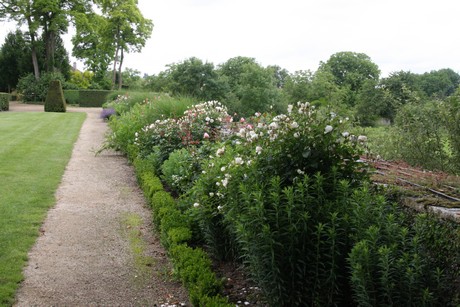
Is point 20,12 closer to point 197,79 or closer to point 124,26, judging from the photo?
point 124,26

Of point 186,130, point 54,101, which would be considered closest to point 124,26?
point 54,101

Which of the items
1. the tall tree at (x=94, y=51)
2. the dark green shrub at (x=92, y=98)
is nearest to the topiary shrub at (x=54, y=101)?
the dark green shrub at (x=92, y=98)

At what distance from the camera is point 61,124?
17.4m

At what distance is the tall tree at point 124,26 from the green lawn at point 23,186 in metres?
25.0

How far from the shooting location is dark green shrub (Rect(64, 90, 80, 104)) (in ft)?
110

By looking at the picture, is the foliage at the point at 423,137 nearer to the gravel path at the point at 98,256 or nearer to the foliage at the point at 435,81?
the gravel path at the point at 98,256

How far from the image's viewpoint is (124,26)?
37125mm

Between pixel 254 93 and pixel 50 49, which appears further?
pixel 50 49

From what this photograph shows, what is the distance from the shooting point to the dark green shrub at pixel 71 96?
110ft

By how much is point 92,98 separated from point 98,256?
30.2m

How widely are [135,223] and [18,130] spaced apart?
36.7 feet

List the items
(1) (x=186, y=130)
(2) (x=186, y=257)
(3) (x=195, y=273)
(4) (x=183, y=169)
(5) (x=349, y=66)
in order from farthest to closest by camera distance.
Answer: (5) (x=349, y=66)
(1) (x=186, y=130)
(4) (x=183, y=169)
(2) (x=186, y=257)
(3) (x=195, y=273)

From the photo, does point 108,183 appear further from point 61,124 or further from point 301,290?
point 61,124

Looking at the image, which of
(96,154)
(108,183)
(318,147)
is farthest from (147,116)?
(318,147)
